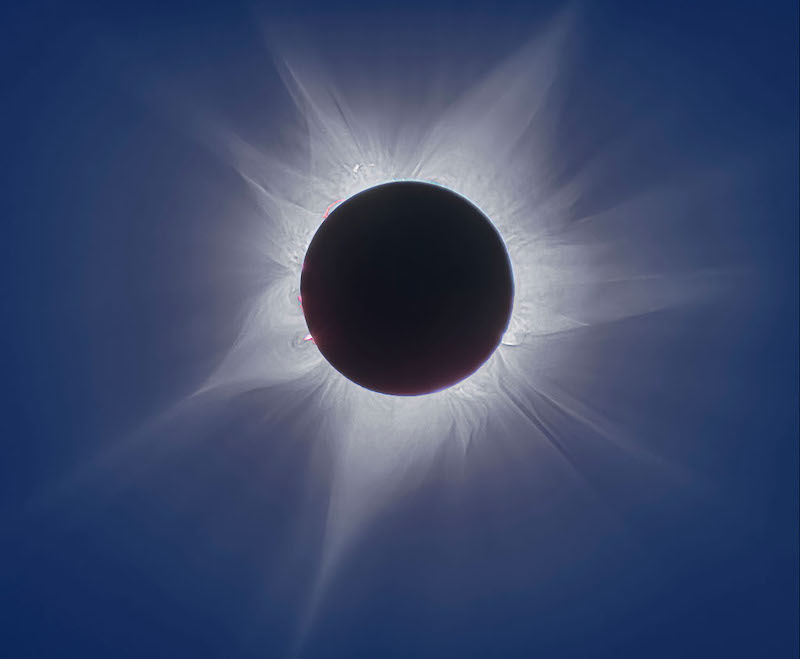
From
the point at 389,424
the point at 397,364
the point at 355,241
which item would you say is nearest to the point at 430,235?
the point at 355,241

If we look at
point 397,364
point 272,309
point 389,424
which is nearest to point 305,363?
point 272,309

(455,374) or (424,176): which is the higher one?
(424,176)

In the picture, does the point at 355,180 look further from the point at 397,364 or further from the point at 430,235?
the point at 397,364

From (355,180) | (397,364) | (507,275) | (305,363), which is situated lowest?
(397,364)

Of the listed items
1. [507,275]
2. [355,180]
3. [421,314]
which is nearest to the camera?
[421,314]

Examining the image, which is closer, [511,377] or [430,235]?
[430,235]

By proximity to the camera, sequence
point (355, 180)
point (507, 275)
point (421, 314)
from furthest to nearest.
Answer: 1. point (355, 180)
2. point (507, 275)
3. point (421, 314)
